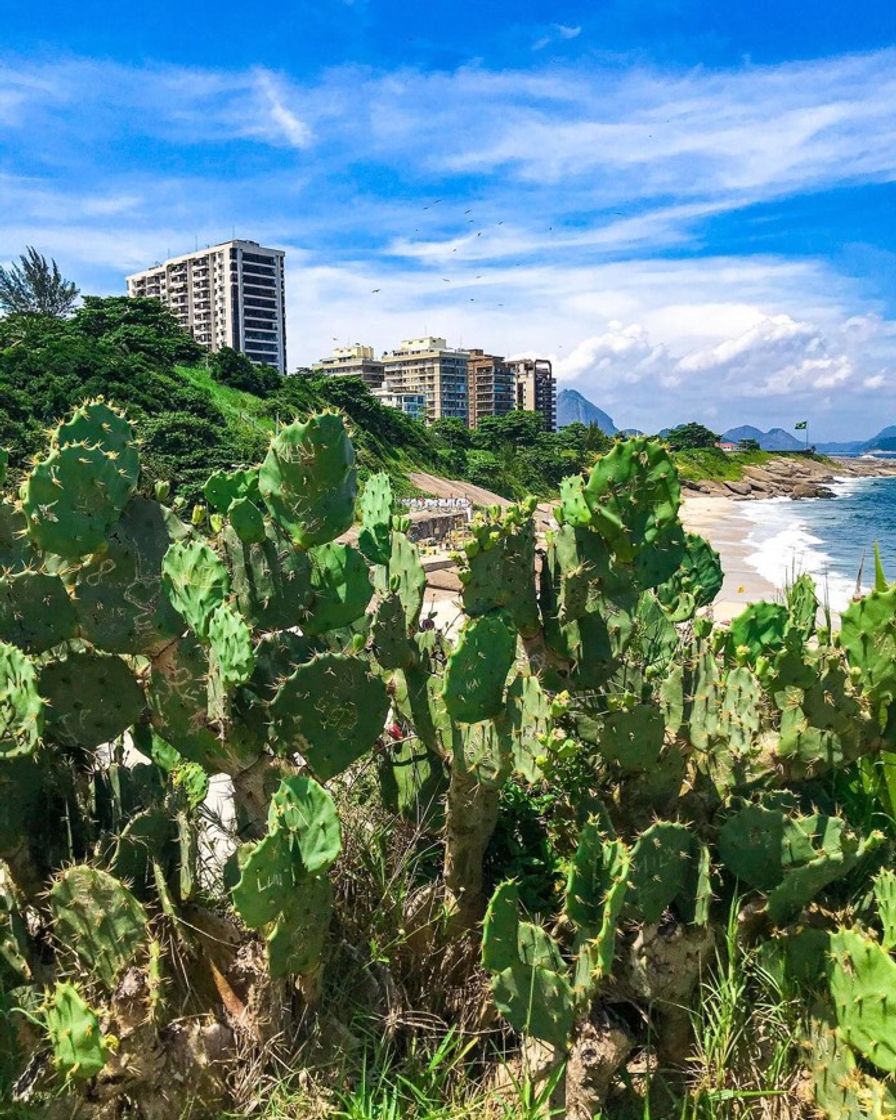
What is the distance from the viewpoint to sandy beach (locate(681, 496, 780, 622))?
1555cm

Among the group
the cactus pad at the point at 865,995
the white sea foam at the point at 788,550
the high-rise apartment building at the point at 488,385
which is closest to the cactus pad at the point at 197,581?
the cactus pad at the point at 865,995

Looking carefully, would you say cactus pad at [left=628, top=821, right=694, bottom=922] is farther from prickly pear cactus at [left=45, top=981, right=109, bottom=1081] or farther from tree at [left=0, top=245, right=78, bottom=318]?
tree at [left=0, top=245, right=78, bottom=318]

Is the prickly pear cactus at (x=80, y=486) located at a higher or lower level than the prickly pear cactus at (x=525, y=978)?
higher

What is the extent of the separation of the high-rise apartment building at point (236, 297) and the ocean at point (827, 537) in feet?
128

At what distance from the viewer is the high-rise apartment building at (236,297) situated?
71.1 metres

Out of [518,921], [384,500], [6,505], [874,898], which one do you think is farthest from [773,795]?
[6,505]

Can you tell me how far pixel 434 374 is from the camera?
88.2 meters

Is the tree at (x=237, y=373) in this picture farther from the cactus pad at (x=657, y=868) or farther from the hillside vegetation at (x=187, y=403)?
the cactus pad at (x=657, y=868)

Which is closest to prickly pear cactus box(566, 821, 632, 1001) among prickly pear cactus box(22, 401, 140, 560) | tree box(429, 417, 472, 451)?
prickly pear cactus box(22, 401, 140, 560)

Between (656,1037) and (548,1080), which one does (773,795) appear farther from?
(548,1080)

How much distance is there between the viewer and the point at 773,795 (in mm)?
2416

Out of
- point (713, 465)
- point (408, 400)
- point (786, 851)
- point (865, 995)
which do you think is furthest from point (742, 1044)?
point (408, 400)

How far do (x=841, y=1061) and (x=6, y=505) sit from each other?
8.19 feet

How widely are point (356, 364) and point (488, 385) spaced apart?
1296 centimetres
